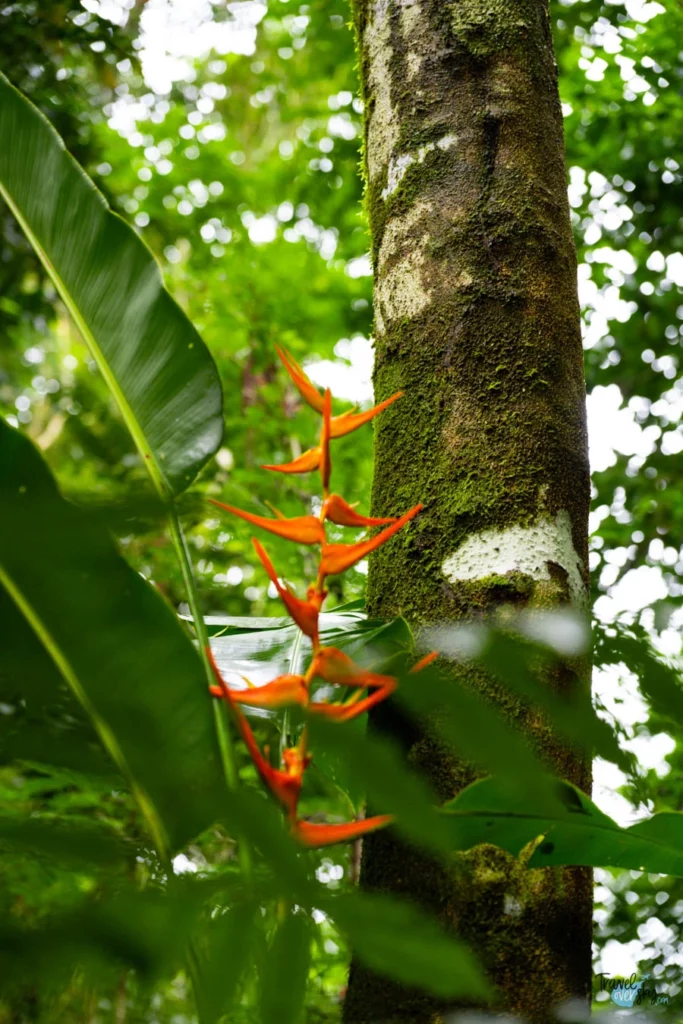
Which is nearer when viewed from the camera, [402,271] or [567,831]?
[567,831]

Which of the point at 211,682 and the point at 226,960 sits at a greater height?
the point at 211,682

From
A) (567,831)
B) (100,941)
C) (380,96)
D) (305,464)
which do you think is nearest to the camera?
(100,941)

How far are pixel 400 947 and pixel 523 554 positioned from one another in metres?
0.65

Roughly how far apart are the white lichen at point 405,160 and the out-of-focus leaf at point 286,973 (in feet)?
3.67

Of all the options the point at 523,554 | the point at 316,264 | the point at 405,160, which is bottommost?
the point at 523,554

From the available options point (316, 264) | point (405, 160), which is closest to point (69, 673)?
point (405, 160)

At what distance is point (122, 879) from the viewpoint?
580mm

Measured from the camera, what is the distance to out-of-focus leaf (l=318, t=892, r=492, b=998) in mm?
418

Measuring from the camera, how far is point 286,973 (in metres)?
0.48

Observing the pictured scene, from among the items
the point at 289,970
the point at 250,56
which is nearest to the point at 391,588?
the point at 289,970

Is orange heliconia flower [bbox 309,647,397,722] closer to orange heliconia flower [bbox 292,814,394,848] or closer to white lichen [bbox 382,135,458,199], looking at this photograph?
orange heliconia flower [bbox 292,814,394,848]

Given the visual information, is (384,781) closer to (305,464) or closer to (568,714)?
(568,714)

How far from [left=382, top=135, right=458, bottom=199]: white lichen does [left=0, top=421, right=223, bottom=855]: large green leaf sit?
86 centimetres

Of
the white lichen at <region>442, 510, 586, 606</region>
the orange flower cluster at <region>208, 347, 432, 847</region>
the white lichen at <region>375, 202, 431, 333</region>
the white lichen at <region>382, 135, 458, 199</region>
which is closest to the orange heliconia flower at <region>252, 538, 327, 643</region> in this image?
the orange flower cluster at <region>208, 347, 432, 847</region>
